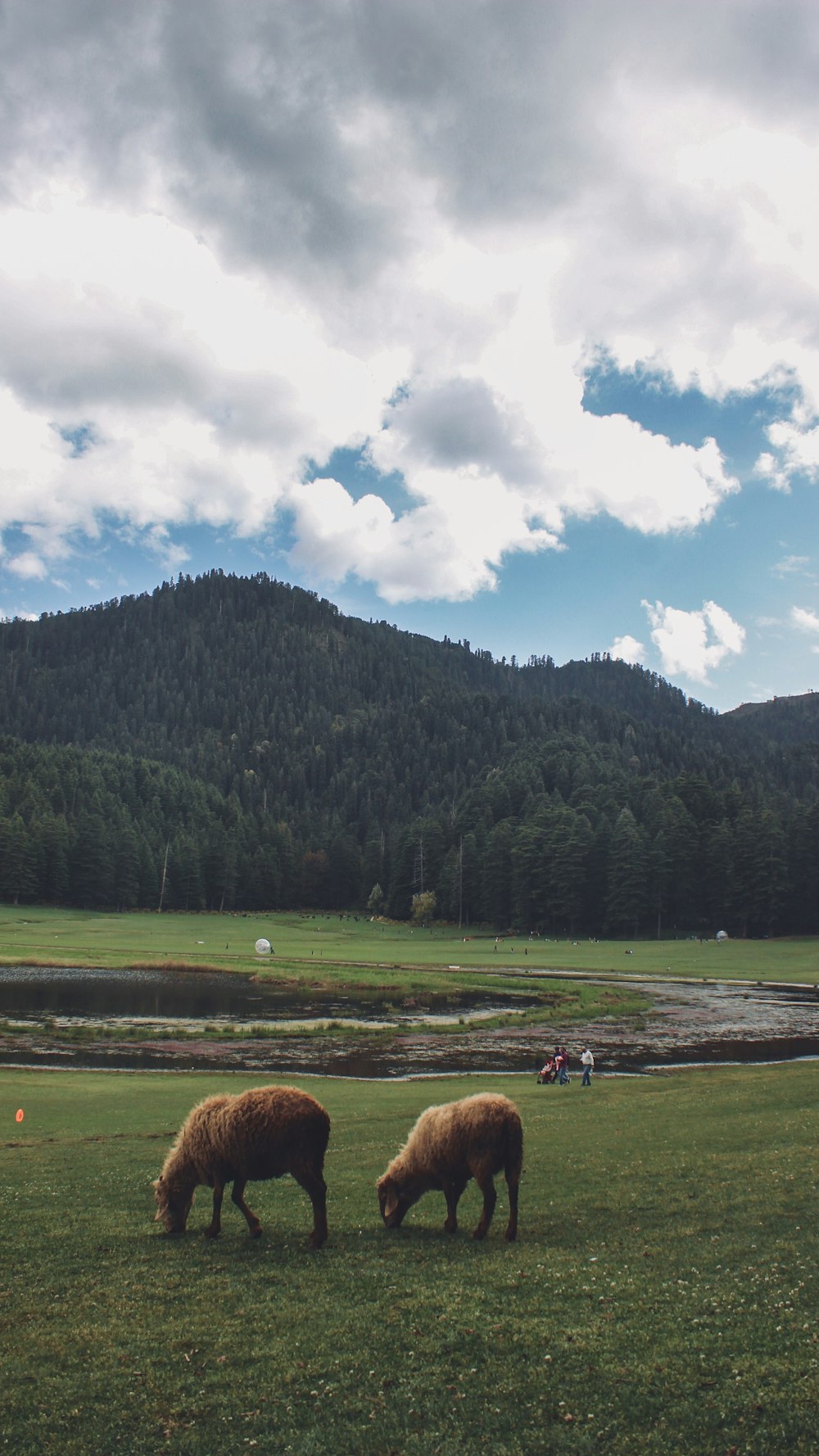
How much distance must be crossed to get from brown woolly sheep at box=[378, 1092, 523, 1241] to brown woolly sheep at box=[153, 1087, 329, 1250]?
150 centimetres

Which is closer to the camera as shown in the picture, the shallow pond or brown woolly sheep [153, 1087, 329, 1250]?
brown woolly sheep [153, 1087, 329, 1250]

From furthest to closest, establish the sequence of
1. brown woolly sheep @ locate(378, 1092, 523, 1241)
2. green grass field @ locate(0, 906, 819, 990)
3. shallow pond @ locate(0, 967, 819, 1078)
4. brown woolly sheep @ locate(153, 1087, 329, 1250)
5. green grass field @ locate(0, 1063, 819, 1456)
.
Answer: green grass field @ locate(0, 906, 819, 990)
shallow pond @ locate(0, 967, 819, 1078)
brown woolly sheep @ locate(378, 1092, 523, 1241)
brown woolly sheep @ locate(153, 1087, 329, 1250)
green grass field @ locate(0, 1063, 819, 1456)

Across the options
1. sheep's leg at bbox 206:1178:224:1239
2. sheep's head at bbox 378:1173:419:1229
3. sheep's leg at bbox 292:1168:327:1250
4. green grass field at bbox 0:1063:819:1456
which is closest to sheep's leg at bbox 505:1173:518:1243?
green grass field at bbox 0:1063:819:1456

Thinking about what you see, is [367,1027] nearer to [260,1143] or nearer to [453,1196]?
[453,1196]

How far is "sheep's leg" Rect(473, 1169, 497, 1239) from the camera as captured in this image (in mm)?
12578

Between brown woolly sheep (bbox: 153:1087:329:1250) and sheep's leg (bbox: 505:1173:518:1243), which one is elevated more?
brown woolly sheep (bbox: 153:1087:329:1250)

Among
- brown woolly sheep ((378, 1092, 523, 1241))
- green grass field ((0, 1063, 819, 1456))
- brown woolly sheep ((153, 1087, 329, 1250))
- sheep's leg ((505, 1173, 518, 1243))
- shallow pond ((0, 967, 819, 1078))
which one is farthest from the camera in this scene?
shallow pond ((0, 967, 819, 1078))

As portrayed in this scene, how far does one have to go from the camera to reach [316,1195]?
40.5ft

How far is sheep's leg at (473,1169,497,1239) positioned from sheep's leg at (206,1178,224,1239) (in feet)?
13.3

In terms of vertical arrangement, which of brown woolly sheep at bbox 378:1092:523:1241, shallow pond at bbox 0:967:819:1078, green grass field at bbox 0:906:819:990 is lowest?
green grass field at bbox 0:906:819:990

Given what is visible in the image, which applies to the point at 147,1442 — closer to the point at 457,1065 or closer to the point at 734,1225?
the point at 734,1225

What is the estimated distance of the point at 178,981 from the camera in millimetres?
74062

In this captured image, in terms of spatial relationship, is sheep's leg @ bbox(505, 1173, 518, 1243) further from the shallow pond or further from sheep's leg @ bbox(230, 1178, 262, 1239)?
the shallow pond

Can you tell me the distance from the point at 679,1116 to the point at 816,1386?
61.5 feet
